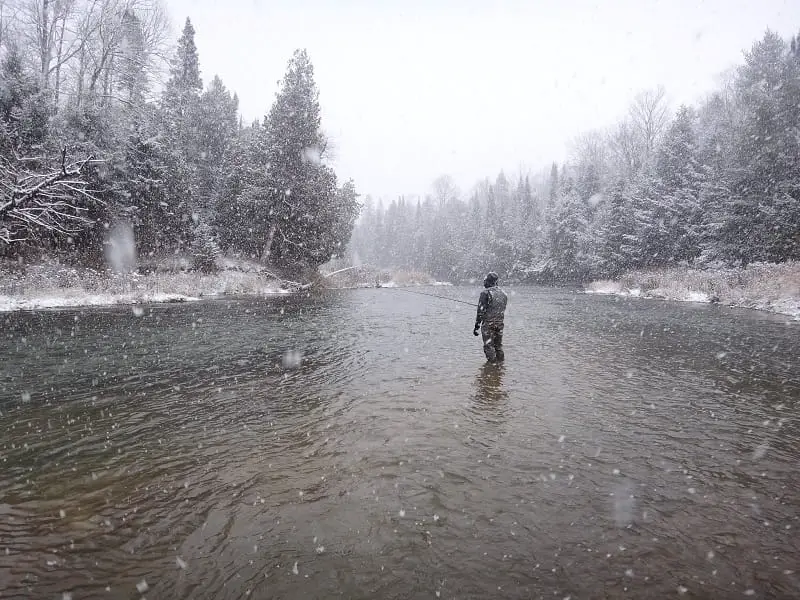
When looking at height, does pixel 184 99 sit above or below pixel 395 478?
above

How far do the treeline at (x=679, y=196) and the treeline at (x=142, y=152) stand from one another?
29.3 metres

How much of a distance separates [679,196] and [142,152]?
139 ft

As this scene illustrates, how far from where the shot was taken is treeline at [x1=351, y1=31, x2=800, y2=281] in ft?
91.6

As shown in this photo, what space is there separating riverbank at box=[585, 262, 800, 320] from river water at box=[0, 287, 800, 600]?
15.0m

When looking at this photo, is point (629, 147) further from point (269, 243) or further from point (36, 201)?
point (36, 201)

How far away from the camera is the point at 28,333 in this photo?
1271cm

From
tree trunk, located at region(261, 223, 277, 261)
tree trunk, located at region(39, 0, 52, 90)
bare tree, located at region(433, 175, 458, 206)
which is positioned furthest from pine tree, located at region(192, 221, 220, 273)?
bare tree, located at region(433, 175, 458, 206)

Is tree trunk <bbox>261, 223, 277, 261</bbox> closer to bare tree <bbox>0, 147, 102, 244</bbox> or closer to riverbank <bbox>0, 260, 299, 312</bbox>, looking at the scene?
riverbank <bbox>0, 260, 299, 312</bbox>

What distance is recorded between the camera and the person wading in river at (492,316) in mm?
9734

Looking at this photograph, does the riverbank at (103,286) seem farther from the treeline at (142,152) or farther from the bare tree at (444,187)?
the bare tree at (444,187)

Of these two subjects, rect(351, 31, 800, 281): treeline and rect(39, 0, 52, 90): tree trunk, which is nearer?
rect(39, 0, 52, 90): tree trunk

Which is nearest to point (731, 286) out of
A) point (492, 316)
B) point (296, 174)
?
point (492, 316)

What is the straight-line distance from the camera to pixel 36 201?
60.4ft

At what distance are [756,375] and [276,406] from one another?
1023 centimetres
